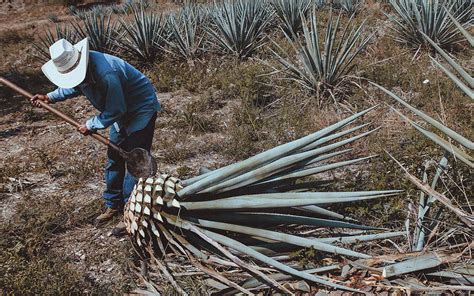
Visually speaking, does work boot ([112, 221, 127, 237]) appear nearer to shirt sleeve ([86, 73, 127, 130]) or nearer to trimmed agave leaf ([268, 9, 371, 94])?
shirt sleeve ([86, 73, 127, 130])

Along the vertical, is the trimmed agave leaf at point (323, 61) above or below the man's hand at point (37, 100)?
below

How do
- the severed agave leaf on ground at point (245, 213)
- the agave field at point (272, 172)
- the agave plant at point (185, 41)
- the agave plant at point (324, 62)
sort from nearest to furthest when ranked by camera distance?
1. the agave field at point (272, 172)
2. the severed agave leaf on ground at point (245, 213)
3. the agave plant at point (324, 62)
4. the agave plant at point (185, 41)

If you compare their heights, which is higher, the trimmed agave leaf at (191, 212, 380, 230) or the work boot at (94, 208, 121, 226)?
the trimmed agave leaf at (191, 212, 380, 230)

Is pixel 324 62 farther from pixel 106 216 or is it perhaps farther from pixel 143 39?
pixel 143 39

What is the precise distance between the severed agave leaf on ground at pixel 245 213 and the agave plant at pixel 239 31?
5.58 m

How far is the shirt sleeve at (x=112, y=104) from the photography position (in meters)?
3.42

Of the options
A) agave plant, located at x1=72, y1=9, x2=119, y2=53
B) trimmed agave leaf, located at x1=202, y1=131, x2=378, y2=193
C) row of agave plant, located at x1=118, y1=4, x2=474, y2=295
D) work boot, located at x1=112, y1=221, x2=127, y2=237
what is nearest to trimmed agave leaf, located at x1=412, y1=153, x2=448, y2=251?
row of agave plant, located at x1=118, y1=4, x2=474, y2=295

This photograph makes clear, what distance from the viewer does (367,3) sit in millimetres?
11359

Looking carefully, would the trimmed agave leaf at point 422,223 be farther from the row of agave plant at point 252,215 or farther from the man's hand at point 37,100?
the man's hand at point 37,100

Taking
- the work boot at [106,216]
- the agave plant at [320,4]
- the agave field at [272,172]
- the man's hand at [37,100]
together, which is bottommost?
the work boot at [106,216]

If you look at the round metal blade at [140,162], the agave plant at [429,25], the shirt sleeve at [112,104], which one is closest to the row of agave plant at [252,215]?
the round metal blade at [140,162]

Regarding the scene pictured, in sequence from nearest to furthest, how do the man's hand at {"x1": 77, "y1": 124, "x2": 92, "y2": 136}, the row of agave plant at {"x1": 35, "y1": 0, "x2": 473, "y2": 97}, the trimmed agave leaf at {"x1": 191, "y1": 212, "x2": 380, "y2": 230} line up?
the trimmed agave leaf at {"x1": 191, "y1": 212, "x2": 380, "y2": 230} < the man's hand at {"x1": 77, "y1": 124, "x2": 92, "y2": 136} < the row of agave plant at {"x1": 35, "y1": 0, "x2": 473, "y2": 97}

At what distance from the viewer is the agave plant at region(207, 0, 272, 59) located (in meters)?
8.14

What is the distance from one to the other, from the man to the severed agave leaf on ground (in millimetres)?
864
